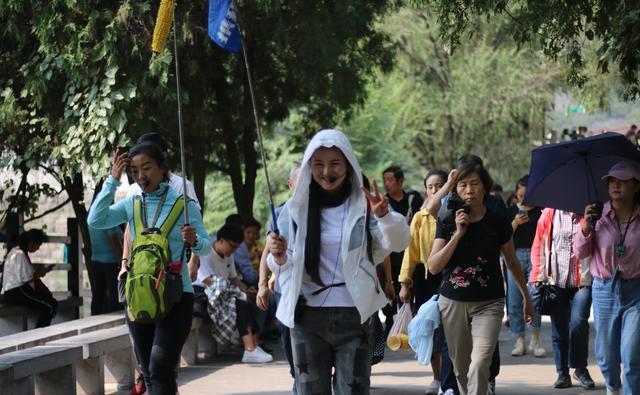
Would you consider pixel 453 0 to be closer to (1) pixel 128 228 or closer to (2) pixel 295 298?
(1) pixel 128 228

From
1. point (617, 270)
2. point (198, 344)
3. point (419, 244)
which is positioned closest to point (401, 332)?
point (419, 244)

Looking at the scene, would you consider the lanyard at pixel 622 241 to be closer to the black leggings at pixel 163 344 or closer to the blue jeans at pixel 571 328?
the blue jeans at pixel 571 328

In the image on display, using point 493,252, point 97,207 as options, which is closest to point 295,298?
point 97,207

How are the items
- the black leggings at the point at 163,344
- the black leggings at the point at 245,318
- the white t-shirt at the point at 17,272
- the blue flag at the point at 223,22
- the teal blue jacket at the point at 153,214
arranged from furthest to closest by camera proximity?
the white t-shirt at the point at 17,272
the black leggings at the point at 245,318
the blue flag at the point at 223,22
the teal blue jacket at the point at 153,214
the black leggings at the point at 163,344

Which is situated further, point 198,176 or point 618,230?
point 198,176

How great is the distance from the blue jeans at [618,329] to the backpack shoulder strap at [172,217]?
3.11 meters

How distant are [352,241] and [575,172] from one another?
15.2 feet

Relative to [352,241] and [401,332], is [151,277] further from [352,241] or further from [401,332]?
[401,332]

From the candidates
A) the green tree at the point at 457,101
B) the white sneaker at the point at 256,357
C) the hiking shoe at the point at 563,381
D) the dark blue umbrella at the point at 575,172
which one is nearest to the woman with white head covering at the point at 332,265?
the dark blue umbrella at the point at 575,172

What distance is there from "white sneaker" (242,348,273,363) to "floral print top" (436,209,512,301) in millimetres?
5601

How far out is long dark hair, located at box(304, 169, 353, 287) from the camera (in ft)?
21.0

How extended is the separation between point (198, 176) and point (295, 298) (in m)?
11.7

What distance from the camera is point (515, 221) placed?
550 inches

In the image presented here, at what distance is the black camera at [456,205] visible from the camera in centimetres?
864
